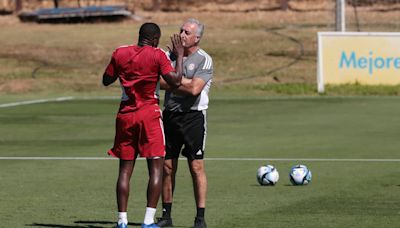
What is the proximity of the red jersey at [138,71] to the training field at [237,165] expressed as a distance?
1.56m

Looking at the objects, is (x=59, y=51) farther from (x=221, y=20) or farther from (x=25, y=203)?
(x=25, y=203)

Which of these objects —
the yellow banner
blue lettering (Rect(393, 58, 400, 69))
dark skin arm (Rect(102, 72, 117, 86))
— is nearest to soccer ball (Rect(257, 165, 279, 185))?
dark skin arm (Rect(102, 72, 117, 86))

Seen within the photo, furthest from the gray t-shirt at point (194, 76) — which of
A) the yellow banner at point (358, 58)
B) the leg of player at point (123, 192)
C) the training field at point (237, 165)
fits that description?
the yellow banner at point (358, 58)

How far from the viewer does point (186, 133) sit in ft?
42.7

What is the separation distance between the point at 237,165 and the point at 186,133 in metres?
5.68

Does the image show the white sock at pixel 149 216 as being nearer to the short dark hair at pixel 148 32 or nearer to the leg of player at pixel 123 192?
the leg of player at pixel 123 192

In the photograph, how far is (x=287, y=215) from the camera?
13.6 meters

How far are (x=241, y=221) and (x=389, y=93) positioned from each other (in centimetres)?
2035

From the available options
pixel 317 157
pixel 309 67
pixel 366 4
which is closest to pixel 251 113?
pixel 317 157

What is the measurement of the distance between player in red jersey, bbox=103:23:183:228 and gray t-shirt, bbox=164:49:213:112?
0.54 meters

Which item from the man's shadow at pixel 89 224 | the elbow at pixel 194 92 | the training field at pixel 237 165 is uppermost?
the elbow at pixel 194 92

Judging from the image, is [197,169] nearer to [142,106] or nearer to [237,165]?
[142,106]

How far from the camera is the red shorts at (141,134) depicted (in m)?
12.2

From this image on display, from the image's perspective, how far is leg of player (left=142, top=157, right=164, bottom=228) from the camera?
12227 millimetres
